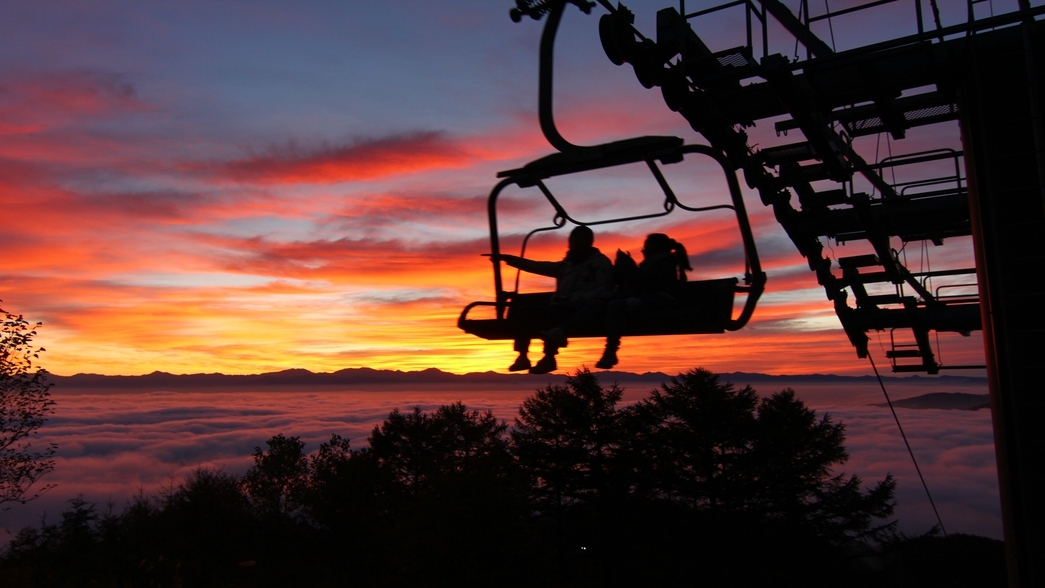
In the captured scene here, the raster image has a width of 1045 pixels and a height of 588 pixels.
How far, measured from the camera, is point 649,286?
6832 mm

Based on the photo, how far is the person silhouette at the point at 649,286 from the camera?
6539mm

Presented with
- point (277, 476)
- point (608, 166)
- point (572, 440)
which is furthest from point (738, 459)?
point (277, 476)

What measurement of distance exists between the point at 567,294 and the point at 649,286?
0.86 meters

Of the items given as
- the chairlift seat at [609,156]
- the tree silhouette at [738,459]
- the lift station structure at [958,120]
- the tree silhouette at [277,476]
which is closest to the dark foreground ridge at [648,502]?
the tree silhouette at [738,459]

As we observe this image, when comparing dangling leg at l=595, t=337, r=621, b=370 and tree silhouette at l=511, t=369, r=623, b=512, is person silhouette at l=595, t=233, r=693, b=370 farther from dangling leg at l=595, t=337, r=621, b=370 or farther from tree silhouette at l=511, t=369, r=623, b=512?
tree silhouette at l=511, t=369, r=623, b=512

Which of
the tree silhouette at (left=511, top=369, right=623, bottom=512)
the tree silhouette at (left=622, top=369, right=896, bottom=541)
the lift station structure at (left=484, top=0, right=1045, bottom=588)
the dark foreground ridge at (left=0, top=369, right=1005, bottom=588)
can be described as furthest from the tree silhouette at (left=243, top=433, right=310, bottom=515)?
the lift station structure at (left=484, top=0, right=1045, bottom=588)

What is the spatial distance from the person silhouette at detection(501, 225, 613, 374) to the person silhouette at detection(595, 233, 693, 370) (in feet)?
0.65

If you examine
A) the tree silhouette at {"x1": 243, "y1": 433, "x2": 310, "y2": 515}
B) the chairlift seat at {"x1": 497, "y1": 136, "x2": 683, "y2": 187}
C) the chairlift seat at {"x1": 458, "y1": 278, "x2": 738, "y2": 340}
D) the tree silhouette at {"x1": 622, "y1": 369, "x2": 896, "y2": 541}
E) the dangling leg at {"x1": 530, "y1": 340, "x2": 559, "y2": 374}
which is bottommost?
the tree silhouette at {"x1": 243, "y1": 433, "x2": 310, "y2": 515}

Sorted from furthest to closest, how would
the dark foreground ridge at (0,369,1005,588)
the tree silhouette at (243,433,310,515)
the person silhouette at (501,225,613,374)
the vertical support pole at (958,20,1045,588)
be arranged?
the tree silhouette at (243,433,310,515) < the dark foreground ridge at (0,369,1005,588) < the vertical support pole at (958,20,1045,588) < the person silhouette at (501,225,613,374)

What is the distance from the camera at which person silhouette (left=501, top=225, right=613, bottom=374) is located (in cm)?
677

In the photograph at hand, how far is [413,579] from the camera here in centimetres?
3909

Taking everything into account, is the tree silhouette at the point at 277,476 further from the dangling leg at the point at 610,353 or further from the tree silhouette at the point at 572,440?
the dangling leg at the point at 610,353

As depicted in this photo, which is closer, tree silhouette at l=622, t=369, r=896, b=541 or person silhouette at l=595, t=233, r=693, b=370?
person silhouette at l=595, t=233, r=693, b=370

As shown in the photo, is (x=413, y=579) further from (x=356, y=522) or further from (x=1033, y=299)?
(x=1033, y=299)
